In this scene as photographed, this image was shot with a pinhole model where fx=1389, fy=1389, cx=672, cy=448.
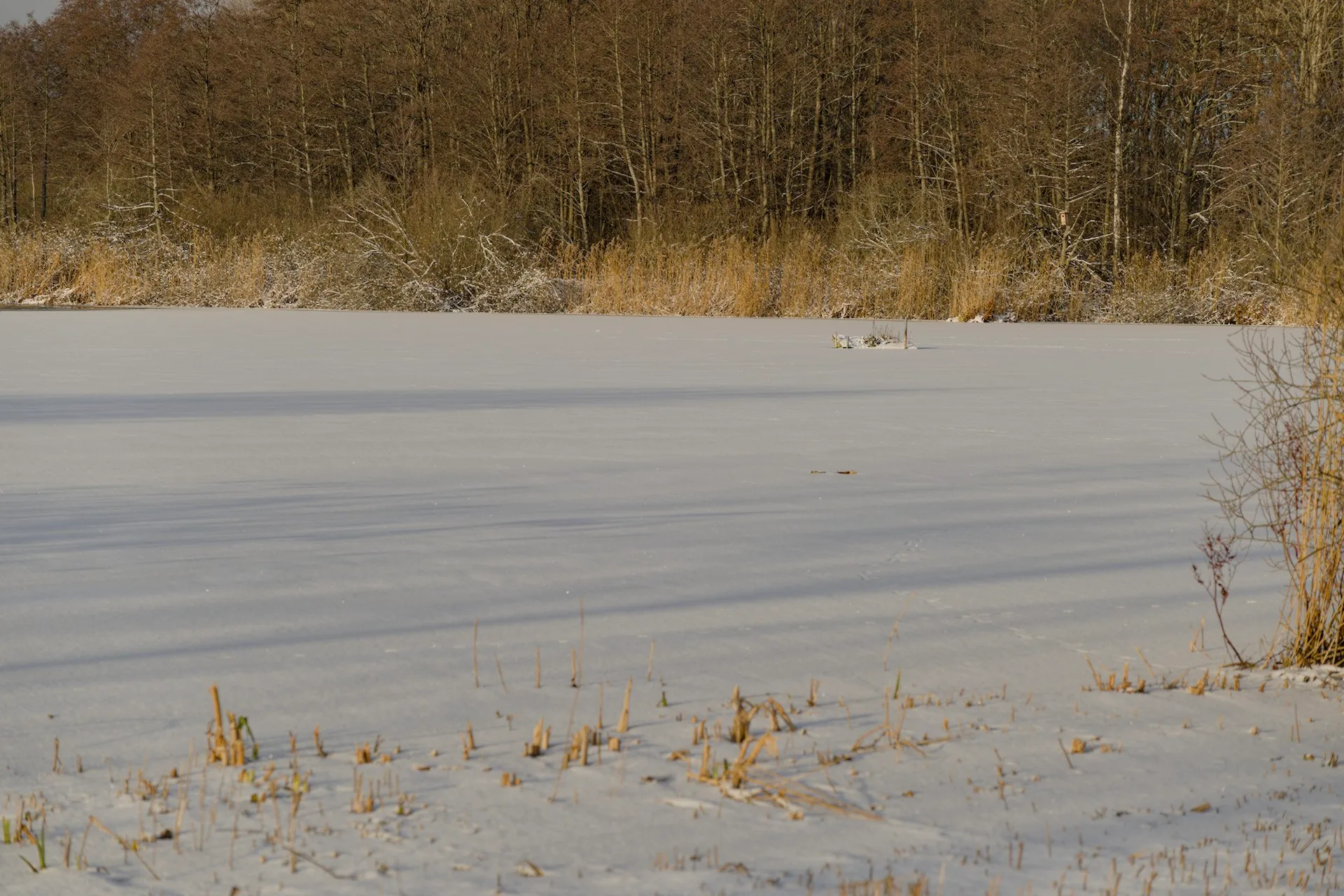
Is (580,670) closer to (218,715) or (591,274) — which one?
(218,715)

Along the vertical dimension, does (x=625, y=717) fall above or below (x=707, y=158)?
below

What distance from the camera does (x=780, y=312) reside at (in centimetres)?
1967

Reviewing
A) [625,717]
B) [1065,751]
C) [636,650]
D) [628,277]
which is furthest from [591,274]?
[1065,751]

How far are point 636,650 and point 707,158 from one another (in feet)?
84.4

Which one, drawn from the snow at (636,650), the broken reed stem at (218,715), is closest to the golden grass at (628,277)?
the snow at (636,650)

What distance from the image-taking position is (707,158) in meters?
28.4

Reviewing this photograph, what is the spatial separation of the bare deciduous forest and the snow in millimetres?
12165

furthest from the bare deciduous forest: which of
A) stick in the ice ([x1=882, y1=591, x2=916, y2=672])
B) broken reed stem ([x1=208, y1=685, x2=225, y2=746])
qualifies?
broken reed stem ([x1=208, y1=685, x2=225, y2=746])

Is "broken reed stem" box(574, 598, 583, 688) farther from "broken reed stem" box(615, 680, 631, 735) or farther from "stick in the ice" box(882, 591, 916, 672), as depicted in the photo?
"stick in the ice" box(882, 591, 916, 672)

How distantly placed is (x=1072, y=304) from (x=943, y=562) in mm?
15915

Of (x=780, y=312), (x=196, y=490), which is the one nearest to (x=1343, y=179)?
(x=196, y=490)

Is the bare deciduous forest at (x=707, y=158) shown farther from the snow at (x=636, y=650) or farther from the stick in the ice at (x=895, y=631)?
the stick in the ice at (x=895, y=631)

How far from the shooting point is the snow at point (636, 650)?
2377mm

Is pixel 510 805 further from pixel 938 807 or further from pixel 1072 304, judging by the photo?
pixel 1072 304
